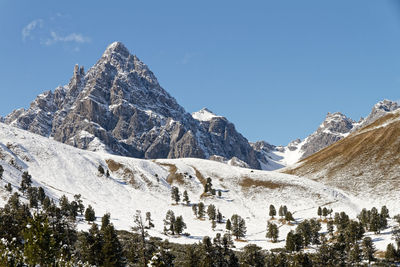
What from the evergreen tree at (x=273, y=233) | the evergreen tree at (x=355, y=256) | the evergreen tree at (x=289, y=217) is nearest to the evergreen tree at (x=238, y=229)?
the evergreen tree at (x=273, y=233)

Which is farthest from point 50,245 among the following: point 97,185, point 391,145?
point 391,145

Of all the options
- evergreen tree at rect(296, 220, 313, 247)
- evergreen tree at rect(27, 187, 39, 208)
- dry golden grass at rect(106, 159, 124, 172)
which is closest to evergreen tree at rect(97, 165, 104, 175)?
dry golden grass at rect(106, 159, 124, 172)

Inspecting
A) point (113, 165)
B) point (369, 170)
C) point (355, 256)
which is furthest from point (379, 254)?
point (113, 165)

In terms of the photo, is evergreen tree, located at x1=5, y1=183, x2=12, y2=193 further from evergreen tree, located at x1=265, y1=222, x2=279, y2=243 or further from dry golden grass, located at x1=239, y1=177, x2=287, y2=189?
dry golden grass, located at x1=239, y1=177, x2=287, y2=189

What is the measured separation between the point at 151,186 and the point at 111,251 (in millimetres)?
102161

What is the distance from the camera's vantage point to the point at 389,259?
79938mm

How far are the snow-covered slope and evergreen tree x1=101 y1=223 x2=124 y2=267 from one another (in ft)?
134

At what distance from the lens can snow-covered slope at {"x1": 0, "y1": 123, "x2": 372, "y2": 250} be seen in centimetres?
12769

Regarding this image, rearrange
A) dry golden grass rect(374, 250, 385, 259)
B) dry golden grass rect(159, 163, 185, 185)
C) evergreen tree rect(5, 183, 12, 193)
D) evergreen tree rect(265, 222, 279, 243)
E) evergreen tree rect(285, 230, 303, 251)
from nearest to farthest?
dry golden grass rect(374, 250, 385, 259)
evergreen tree rect(285, 230, 303, 251)
evergreen tree rect(265, 222, 279, 243)
evergreen tree rect(5, 183, 12, 193)
dry golden grass rect(159, 163, 185, 185)

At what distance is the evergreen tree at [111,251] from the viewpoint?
60750mm

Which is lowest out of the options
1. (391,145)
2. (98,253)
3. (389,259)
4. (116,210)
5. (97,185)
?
(389,259)

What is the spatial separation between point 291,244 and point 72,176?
104 meters

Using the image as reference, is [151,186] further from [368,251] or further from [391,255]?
[391,255]

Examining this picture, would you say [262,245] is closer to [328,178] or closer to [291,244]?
[291,244]
